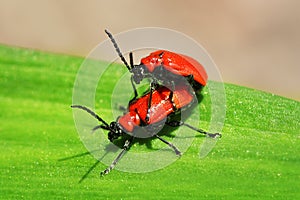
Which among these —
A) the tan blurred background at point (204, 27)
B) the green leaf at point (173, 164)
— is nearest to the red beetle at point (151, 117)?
the green leaf at point (173, 164)

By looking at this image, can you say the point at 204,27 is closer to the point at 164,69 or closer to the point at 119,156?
the point at 164,69

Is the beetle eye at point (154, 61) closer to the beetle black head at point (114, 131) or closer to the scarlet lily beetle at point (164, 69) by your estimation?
the scarlet lily beetle at point (164, 69)

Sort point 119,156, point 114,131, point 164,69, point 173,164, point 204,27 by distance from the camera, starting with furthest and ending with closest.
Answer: point 204,27 → point 164,69 → point 114,131 → point 119,156 → point 173,164

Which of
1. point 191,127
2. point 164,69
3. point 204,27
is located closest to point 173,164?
point 191,127

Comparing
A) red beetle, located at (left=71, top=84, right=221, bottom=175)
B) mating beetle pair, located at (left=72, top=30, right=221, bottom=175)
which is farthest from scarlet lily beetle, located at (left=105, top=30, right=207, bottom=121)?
red beetle, located at (left=71, top=84, right=221, bottom=175)

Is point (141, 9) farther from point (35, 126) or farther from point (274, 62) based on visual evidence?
point (35, 126)

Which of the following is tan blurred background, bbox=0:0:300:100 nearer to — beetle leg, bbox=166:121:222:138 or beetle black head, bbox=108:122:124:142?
beetle leg, bbox=166:121:222:138
